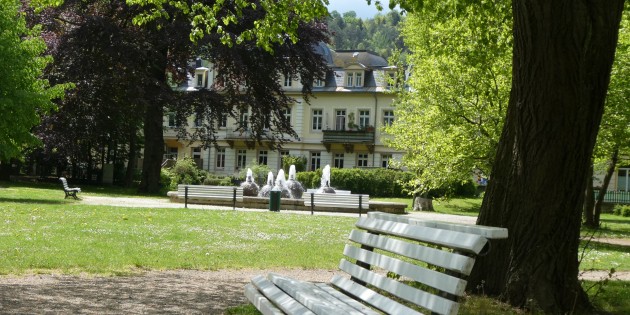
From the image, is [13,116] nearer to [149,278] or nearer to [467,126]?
[467,126]

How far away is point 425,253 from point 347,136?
196 feet

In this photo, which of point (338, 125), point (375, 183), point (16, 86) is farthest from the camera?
point (338, 125)

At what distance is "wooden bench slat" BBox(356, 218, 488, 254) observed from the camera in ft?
13.6

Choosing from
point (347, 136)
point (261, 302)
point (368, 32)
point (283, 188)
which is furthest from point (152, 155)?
point (368, 32)

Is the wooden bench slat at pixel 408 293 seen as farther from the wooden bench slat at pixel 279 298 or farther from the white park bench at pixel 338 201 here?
the white park bench at pixel 338 201

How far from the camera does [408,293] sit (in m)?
4.75

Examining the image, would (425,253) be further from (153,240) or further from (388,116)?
(388,116)

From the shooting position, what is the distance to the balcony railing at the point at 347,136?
63656mm

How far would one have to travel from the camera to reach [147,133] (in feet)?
124

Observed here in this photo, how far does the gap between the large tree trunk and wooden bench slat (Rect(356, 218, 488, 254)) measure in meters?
1.96

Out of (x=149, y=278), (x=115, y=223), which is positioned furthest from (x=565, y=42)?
(x=115, y=223)

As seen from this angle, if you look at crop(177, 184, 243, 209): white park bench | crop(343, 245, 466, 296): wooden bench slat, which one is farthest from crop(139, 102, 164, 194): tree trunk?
crop(343, 245, 466, 296): wooden bench slat

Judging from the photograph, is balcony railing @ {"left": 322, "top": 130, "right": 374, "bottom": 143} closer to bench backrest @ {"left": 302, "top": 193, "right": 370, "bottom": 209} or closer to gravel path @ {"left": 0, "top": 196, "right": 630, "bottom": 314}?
bench backrest @ {"left": 302, "top": 193, "right": 370, "bottom": 209}

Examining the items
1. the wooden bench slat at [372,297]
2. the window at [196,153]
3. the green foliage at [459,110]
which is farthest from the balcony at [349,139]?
the wooden bench slat at [372,297]
